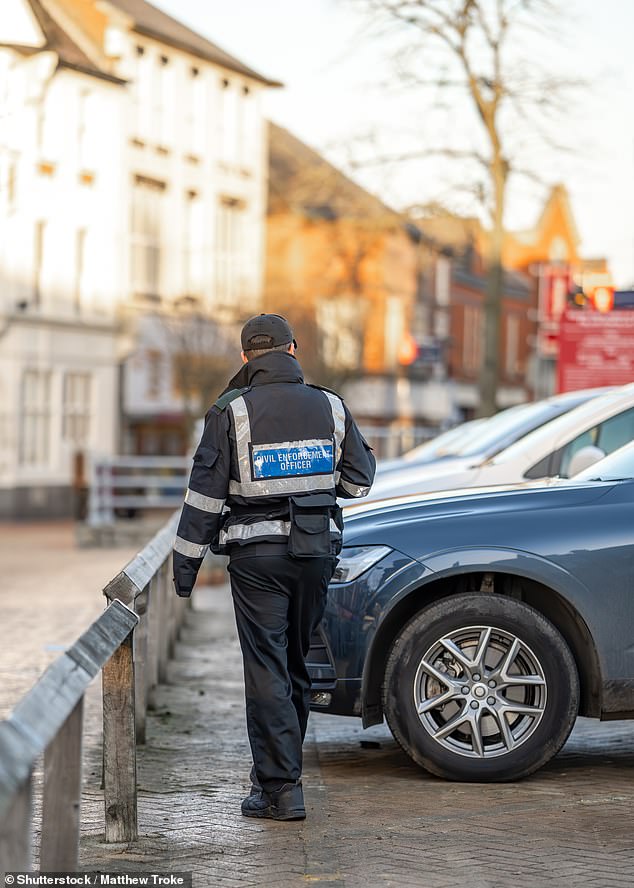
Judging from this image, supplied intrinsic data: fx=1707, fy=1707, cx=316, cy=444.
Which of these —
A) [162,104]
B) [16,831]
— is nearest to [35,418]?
[162,104]

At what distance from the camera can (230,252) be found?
146 feet

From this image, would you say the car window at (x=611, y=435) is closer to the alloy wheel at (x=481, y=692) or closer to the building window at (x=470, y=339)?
the alloy wheel at (x=481, y=692)

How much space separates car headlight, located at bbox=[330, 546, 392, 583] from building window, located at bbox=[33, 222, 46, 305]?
31659mm

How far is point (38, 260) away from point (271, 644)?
109 ft

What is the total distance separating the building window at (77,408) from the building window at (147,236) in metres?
2.95

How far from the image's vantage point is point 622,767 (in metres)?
7.50

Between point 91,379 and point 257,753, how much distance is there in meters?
34.1

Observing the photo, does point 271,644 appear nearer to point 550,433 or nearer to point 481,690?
point 481,690

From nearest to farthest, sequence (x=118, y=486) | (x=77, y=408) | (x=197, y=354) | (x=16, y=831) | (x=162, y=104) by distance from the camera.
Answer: (x=16, y=831)
(x=118, y=486)
(x=197, y=354)
(x=77, y=408)
(x=162, y=104)

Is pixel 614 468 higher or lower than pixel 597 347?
lower

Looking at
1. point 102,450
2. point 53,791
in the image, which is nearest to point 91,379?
point 102,450

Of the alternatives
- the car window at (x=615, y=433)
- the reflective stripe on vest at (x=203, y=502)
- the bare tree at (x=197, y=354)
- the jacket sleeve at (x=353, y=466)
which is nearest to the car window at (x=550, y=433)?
the car window at (x=615, y=433)

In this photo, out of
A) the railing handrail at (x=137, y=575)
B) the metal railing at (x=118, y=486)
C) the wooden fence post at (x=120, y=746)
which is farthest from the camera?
the metal railing at (x=118, y=486)

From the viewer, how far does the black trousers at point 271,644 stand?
611 centimetres
